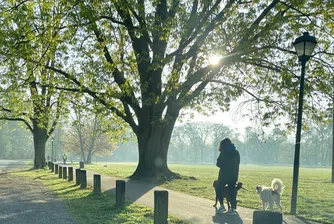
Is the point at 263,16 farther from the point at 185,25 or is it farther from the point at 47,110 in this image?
the point at 47,110

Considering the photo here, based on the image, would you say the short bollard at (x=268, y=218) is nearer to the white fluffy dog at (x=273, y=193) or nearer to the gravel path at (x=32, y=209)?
the white fluffy dog at (x=273, y=193)

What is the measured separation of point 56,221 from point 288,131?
1419 centimetres

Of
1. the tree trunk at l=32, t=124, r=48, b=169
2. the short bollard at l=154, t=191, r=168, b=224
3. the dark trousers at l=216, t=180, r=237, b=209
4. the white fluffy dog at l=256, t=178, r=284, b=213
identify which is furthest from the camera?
the tree trunk at l=32, t=124, r=48, b=169

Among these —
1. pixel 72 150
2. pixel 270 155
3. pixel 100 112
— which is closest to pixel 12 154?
pixel 72 150

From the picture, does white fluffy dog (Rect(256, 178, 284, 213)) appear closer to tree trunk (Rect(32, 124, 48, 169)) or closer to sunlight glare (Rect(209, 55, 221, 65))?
sunlight glare (Rect(209, 55, 221, 65))

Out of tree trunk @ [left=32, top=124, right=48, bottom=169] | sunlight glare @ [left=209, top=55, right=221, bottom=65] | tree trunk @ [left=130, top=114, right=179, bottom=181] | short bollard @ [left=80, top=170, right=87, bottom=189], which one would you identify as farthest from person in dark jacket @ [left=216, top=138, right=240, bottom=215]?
tree trunk @ [left=32, top=124, right=48, bottom=169]

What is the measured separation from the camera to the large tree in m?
14.7

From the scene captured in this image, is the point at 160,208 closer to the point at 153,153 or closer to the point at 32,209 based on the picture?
the point at 32,209

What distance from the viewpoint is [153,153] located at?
60.1 feet

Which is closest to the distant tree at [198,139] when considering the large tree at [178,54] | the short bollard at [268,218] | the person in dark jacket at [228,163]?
the large tree at [178,54]

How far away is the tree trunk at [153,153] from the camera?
18.2 m

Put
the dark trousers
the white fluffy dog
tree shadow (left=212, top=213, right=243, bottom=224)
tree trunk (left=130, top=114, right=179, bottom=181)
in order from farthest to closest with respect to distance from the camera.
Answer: tree trunk (left=130, top=114, right=179, bottom=181) < the dark trousers < the white fluffy dog < tree shadow (left=212, top=213, right=243, bottom=224)

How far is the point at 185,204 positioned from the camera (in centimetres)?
1037

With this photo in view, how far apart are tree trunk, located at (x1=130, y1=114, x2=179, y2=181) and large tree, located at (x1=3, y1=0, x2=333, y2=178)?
5cm
